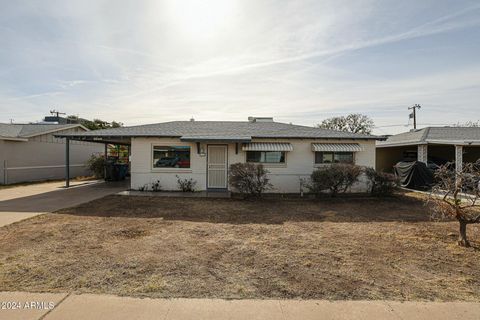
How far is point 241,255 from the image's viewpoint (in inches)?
195

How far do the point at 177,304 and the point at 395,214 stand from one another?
7.67 m

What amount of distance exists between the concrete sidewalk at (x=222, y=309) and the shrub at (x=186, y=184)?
8991 millimetres

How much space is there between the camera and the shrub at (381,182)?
1119cm

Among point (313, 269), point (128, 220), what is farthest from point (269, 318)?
point (128, 220)

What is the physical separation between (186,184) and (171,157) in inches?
56.5

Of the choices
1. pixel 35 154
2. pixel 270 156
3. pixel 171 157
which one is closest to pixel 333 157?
pixel 270 156

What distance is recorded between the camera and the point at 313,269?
14.3 feet

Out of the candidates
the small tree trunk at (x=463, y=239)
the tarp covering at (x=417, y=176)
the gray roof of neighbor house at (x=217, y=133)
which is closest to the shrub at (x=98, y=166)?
the gray roof of neighbor house at (x=217, y=133)

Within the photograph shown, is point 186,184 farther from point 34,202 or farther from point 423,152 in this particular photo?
point 423,152

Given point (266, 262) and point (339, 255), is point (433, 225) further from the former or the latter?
point (266, 262)

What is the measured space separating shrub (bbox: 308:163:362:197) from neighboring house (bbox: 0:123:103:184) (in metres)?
15.8

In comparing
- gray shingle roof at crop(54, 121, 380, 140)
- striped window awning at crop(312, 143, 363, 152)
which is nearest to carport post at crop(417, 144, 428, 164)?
gray shingle roof at crop(54, 121, 380, 140)

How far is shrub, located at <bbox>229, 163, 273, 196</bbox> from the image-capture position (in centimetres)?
1080

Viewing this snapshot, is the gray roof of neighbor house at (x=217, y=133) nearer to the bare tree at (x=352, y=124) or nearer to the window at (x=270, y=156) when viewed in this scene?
the window at (x=270, y=156)
